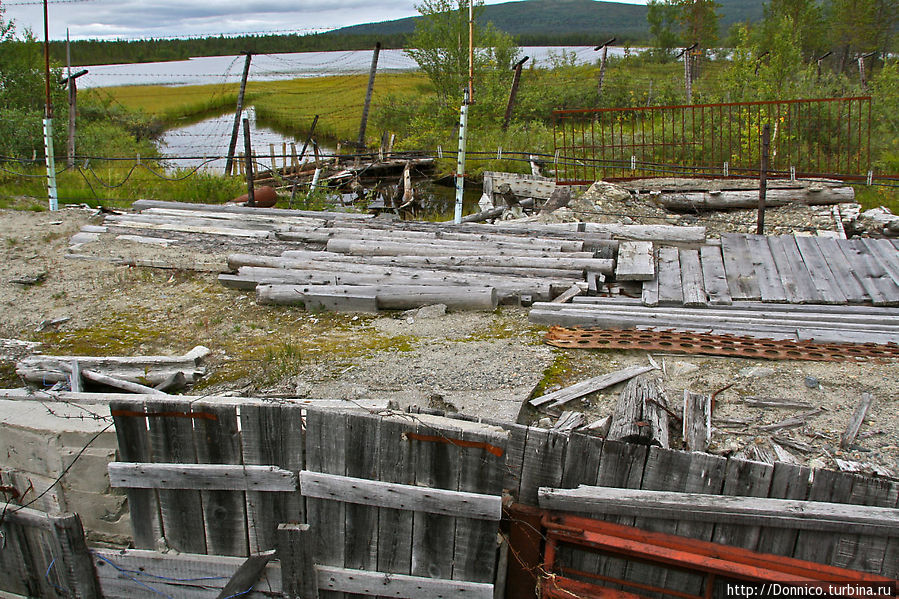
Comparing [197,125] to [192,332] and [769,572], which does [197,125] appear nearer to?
[192,332]

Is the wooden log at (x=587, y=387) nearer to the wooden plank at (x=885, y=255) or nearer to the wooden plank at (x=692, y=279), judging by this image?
the wooden plank at (x=692, y=279)

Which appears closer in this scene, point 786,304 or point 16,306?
point 786,304

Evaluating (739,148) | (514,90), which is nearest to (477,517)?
(739,148)

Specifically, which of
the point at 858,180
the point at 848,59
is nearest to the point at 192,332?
the point at 858,180

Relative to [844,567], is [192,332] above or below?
above

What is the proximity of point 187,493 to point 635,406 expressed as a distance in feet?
10.4

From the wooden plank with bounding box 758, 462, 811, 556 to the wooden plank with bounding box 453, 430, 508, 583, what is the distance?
5.03ft

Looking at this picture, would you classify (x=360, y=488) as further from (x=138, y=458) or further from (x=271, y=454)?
Result: (x=138, y=458)

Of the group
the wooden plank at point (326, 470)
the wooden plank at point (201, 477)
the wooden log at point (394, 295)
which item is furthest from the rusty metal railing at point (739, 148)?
the wooden plank at point (201, 477)

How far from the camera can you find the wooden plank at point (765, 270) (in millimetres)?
7059

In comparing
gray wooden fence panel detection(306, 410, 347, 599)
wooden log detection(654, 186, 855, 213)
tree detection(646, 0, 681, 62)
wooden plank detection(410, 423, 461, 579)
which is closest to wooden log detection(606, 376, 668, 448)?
wooden plank detection(410, 423, 461, 579)

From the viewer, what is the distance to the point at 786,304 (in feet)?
22.9

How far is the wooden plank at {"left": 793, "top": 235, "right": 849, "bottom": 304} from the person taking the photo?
700 centimetres

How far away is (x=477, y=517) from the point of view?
13.0 ft
